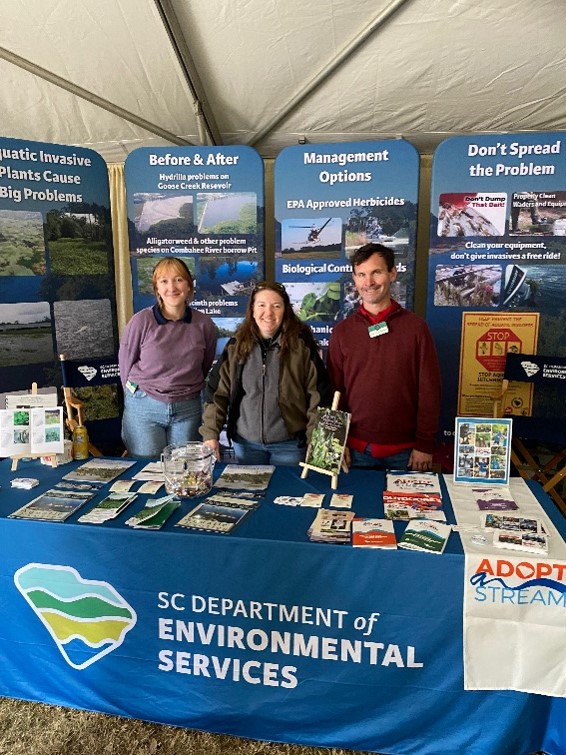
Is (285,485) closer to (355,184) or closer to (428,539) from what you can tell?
(428,539)

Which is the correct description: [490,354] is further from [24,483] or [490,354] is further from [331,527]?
[24,483]

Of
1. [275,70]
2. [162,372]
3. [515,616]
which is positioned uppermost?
[275,70]

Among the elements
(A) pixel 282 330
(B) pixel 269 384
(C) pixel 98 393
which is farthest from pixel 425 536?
(C) pixel 98 393

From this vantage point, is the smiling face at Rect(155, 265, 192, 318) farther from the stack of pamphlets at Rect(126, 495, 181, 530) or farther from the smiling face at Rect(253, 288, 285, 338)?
the stack of pamphlets at Rect(126, 495, 181, 530)

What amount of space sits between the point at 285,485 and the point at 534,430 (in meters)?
1.91

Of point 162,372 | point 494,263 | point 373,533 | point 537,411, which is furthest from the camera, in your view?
point 537,411

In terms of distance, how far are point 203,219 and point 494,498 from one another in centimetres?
260

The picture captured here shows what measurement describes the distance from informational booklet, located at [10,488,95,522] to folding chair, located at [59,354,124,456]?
1.39 m

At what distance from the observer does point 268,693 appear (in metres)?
1.57

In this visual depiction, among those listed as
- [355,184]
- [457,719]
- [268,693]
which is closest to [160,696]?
[268,693]

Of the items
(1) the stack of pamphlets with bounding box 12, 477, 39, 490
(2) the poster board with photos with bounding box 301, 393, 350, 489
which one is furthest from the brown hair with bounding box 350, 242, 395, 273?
(1) the stack of pamphlets with bounding box 12, 477, 39, 490

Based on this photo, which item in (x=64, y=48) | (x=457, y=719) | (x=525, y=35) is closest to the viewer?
(x=457, y=719)

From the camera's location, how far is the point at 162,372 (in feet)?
8.23

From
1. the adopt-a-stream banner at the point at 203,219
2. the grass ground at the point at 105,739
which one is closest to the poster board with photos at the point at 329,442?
the grass ground at the point at 105,739
